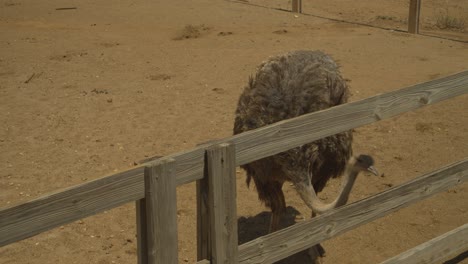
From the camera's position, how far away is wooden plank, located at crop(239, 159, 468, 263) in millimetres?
3250

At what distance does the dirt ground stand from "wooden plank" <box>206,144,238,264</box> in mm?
2201

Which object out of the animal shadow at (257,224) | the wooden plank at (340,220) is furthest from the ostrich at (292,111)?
the wooden plank at (340,220)

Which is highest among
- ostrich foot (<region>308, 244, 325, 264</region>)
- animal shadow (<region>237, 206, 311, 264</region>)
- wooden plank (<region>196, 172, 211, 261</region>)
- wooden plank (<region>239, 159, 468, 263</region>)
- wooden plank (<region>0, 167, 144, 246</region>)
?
wooden plank (<region>0, 167, 144, 246</region>)

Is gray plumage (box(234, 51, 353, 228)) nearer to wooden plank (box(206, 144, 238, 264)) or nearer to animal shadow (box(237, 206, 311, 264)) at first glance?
animal shadow (box(237, 206, 311, 264))

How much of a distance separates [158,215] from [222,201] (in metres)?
0.33

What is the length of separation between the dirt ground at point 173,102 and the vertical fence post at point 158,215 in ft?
7.56

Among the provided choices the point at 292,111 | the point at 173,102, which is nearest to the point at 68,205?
the point at 292,111

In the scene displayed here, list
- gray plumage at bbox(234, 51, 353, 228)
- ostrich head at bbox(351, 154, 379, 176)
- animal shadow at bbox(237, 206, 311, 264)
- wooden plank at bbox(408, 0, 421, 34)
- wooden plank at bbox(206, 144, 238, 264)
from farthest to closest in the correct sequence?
wooden plank at bbox(408, 0, 421, 34) < animal shadow at bbox(237, 206, 311, 264) < gray plumage at bbox(234, 51, 353, 228) < ostrich head at bbox(351, 154, 379, 176) < wooden plank at bbox(206, 144, 238, 264)

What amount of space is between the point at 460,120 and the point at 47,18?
9.77 metres

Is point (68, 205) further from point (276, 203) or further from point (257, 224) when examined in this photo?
point (257, 224)

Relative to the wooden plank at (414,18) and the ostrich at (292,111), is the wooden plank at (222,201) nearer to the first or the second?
the ostrich at (292,111)

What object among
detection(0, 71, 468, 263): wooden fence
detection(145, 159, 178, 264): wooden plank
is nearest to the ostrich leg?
detection(0, 71, 468, 263): wooden fence

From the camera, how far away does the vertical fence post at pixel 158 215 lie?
280 centimetres

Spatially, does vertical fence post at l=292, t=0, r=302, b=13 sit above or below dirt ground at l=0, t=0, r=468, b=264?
above
